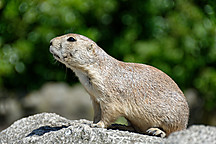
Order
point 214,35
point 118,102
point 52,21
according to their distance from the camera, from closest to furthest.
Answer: point 118,102 → point 52,21 → point 214,35

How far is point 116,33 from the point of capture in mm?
9820

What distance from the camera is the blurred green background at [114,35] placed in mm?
9156

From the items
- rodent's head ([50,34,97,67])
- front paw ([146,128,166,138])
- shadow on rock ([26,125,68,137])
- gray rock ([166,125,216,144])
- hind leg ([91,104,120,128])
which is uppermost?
rodent's head ([50,34,97,67])

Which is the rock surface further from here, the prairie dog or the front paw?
the prairie dog

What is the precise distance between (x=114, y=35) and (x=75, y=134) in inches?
207

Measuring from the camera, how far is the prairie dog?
4.96 m

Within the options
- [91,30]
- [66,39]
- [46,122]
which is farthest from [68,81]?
[66,39]

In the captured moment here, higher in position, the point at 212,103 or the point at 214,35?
the point at 214,35

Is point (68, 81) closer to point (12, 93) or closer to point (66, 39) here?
point (12, 93)

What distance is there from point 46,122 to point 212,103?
5458mm

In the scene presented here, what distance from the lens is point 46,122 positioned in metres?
5.88

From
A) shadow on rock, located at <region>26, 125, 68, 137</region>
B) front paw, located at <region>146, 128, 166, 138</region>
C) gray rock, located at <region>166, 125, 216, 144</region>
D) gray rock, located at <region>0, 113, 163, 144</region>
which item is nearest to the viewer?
gray rock, located at <region>166, 125, 216, 144</region>

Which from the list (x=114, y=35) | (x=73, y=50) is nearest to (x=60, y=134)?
(x=73, y=50)

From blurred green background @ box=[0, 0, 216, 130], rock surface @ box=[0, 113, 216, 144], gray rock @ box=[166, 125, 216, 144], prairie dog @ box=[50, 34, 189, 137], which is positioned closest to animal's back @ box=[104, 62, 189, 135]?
prairie dog @ box=[50, 34, 189, 137]
